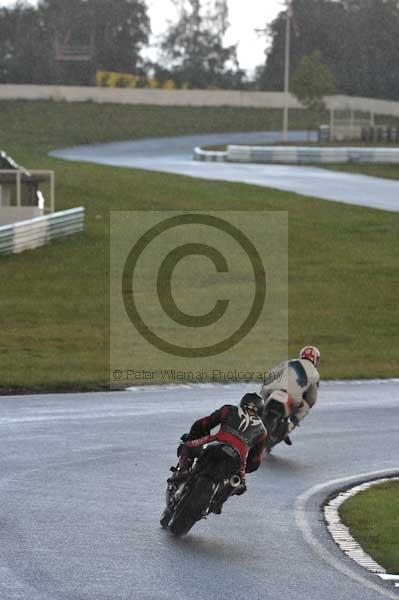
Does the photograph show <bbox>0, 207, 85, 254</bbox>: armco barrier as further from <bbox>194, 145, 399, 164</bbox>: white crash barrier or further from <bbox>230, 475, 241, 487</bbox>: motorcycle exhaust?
<bbox>194, 145, 399, 164</bbox>: white crash barrier

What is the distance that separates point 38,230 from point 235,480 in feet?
74.7

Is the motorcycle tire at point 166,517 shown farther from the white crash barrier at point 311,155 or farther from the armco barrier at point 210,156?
the armco barrier at point 210,156

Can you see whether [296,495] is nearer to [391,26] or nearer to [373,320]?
[373,320]

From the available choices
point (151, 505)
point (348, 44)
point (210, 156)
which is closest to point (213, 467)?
point (151, 505)

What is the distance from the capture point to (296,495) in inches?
436

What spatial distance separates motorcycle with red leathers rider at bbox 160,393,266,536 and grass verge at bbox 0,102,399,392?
7475 mm

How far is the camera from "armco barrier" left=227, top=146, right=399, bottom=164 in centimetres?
5456

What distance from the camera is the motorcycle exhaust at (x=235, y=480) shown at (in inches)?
359

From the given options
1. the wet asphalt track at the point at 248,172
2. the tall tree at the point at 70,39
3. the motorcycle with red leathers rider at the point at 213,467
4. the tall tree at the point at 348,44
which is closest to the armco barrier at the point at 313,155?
the wet asphalt track at the point at 248,172

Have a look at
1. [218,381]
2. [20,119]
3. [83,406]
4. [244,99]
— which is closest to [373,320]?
[218,381]

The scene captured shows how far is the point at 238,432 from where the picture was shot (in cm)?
922

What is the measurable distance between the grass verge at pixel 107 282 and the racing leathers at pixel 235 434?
7336mm

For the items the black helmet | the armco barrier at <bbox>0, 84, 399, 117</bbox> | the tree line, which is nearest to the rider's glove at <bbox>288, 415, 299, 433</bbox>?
the black helmet
